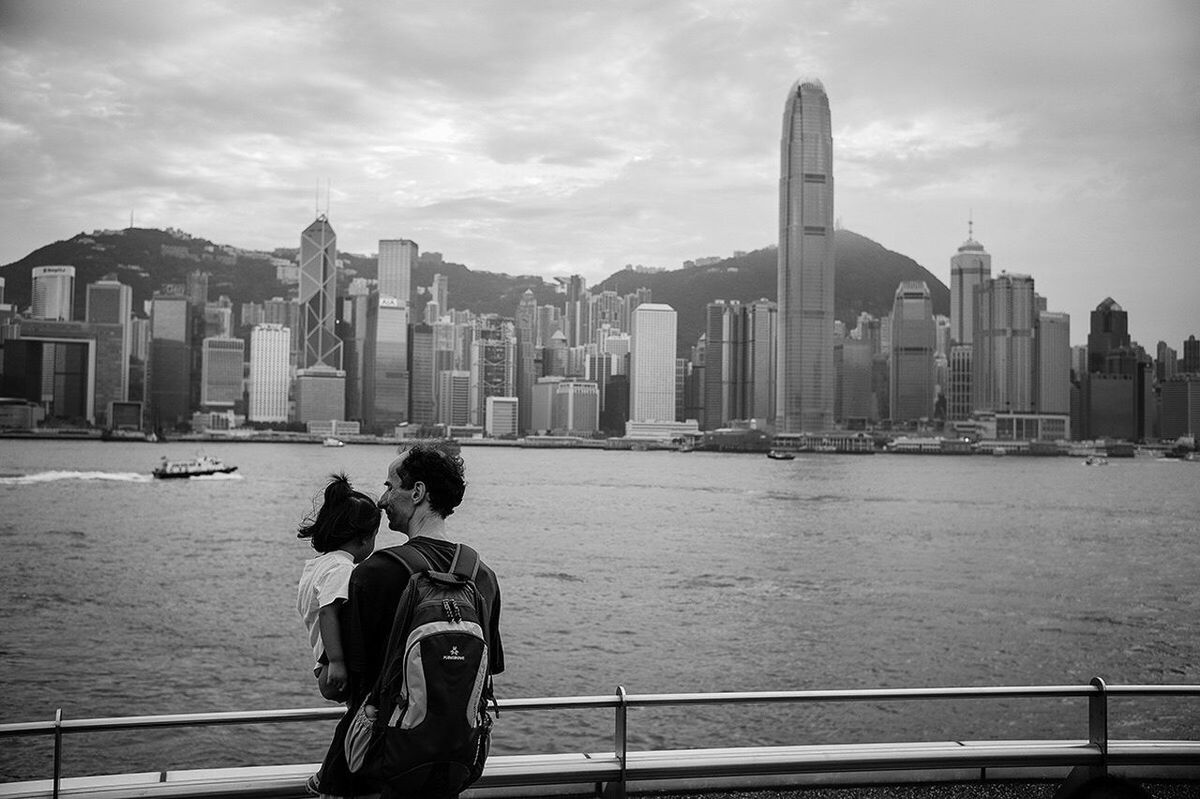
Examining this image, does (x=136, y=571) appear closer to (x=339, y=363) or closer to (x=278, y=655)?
(x=278, y=655)

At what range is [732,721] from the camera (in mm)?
10828

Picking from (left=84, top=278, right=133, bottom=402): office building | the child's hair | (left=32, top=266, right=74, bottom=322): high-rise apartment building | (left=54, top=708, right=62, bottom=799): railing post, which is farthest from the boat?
the child's hair

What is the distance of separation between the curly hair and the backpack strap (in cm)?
10

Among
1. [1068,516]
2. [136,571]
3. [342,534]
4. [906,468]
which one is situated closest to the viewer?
[342,534]

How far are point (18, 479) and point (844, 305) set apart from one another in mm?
127838

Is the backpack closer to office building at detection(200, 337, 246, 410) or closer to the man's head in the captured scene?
the man's head

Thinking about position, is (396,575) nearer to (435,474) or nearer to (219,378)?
(435,474)

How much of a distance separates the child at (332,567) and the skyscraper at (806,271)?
12542 cm

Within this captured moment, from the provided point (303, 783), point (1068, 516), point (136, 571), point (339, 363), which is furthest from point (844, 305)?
point (303, 783)

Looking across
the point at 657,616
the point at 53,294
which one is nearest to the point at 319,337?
the point at 53,294

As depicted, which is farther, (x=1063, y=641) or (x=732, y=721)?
(x=1063, y=641)

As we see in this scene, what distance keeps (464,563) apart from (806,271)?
138 meters

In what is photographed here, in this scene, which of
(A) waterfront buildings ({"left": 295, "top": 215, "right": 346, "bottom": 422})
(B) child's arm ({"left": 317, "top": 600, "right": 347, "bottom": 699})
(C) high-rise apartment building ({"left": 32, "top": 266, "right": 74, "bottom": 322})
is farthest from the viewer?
(A) waterfront buildings ({"left": 295, "top": 215, "right": 346, "bottom": 422})

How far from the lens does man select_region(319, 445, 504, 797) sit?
5.96 ft
